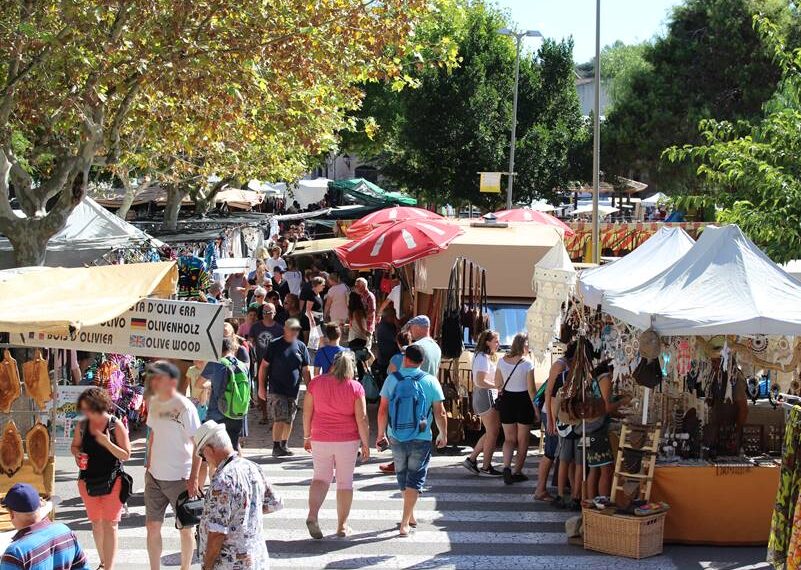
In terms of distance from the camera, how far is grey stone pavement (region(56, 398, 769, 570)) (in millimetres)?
9273

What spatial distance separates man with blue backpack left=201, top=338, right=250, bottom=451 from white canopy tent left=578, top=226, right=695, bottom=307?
3767mm

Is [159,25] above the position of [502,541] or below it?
above

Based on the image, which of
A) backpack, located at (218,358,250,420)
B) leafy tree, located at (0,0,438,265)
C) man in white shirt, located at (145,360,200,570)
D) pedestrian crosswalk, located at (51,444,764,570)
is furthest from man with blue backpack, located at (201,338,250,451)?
leafy tree, located at (0,0,438,265)

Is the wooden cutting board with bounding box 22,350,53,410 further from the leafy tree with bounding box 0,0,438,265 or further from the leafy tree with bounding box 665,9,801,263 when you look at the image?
the leafy tree with bounding box 665,9,801,263

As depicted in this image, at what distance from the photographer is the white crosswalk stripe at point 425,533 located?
9258 millimetres

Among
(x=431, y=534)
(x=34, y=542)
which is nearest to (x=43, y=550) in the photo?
(x=34, y=542)

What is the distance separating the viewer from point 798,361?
1027 cm

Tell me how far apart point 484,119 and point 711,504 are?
116 feet

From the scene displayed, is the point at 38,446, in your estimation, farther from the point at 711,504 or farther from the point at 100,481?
the point at 711,504

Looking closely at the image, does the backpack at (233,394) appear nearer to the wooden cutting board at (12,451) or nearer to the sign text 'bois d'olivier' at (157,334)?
the wooden cutting board at (12,451)

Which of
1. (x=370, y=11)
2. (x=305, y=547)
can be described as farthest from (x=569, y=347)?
(x=370, y=11)

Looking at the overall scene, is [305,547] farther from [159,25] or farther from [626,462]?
[159,25]

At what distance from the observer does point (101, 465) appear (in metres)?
8.43

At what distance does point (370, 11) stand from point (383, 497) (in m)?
7.22
